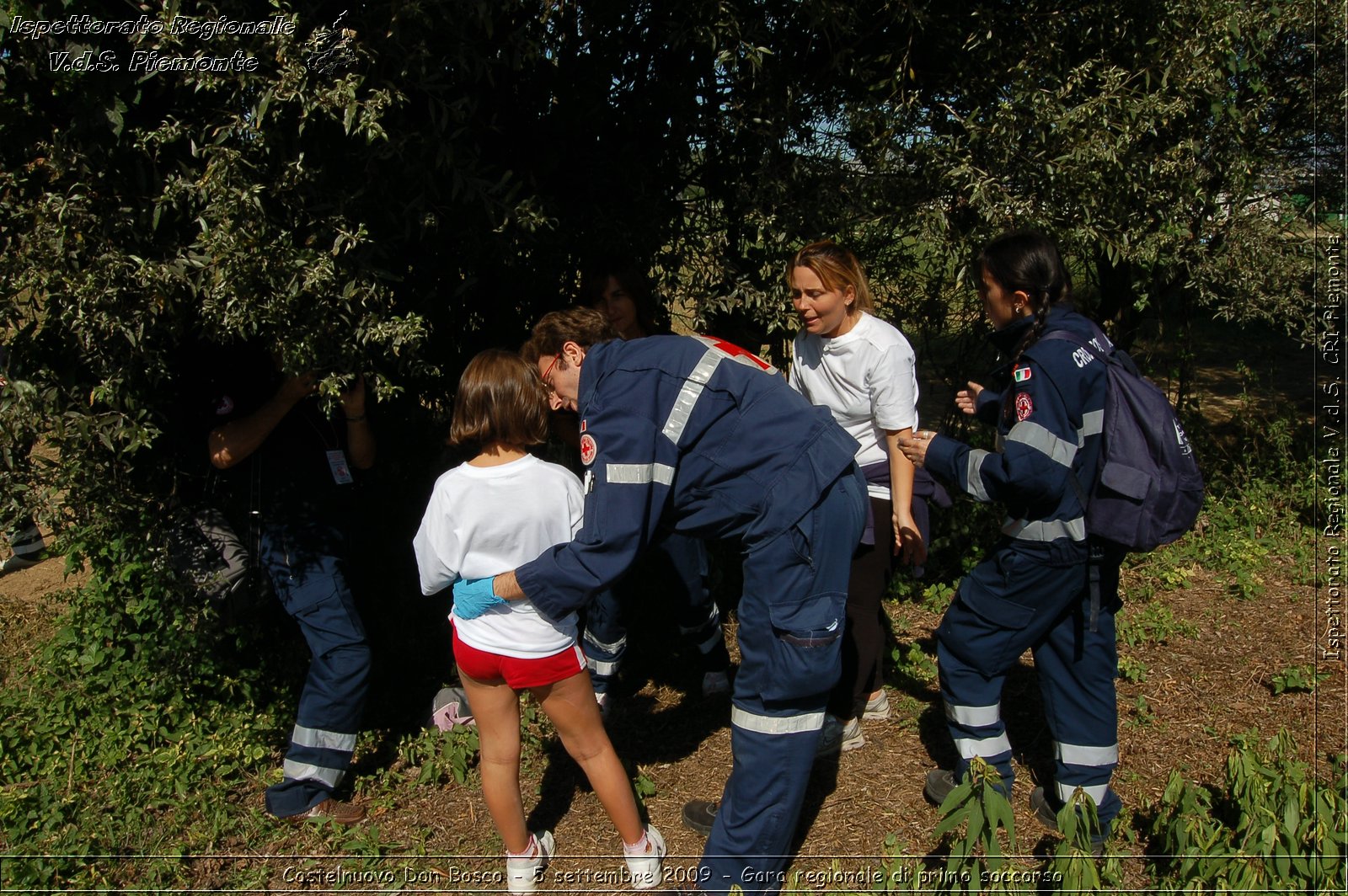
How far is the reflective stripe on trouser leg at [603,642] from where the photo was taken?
14.1 ft

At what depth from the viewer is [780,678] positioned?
3.01 meters

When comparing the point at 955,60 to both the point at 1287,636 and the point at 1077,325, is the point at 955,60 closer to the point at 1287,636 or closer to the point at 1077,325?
the point at 1077,325

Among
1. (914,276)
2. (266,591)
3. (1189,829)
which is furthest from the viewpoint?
(914,276)

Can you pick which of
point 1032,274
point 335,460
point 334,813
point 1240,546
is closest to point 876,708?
point 1032,274

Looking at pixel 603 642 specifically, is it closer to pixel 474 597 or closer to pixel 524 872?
pixel 524 872

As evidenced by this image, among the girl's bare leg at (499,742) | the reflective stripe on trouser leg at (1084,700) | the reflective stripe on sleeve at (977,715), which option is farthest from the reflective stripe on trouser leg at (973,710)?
the girl's bare leg at (499,742)

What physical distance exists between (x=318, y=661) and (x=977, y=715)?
235cm

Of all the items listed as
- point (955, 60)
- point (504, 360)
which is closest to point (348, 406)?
point (504, 360)

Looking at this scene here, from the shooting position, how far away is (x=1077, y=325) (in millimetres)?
3291

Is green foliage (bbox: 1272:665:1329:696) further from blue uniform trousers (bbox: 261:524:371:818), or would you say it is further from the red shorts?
blue uniform trousers (bbox: 261:524:371:818)

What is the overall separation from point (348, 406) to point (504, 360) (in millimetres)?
771

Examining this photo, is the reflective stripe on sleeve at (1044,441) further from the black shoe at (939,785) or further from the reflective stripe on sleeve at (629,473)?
the black shoe at (939,785)

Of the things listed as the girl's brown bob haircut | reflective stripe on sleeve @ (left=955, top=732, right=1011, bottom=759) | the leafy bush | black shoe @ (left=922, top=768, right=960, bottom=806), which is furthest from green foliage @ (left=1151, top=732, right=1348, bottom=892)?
the girl's brown bob haircut

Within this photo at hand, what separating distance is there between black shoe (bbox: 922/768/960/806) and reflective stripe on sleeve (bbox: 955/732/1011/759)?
309 millimetres
